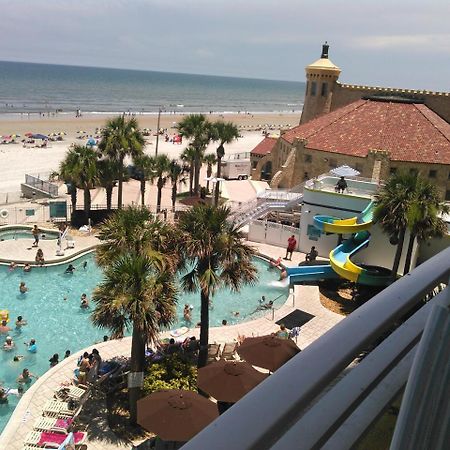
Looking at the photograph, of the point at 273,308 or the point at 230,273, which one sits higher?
the point at 230,273

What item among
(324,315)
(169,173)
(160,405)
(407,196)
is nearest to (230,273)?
(160,405)

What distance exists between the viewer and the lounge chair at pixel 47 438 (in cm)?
1243

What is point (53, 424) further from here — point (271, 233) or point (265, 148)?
point (265, 148)

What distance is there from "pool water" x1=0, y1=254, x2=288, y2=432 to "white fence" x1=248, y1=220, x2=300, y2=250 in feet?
9.47

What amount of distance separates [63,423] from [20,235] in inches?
813

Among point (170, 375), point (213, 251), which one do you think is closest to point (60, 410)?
point (170, 375)

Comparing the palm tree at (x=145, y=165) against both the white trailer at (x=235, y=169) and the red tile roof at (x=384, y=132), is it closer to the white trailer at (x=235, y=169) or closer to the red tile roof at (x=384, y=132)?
the red tile roof at (x=384, y=132)

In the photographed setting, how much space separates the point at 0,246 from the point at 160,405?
21391mm

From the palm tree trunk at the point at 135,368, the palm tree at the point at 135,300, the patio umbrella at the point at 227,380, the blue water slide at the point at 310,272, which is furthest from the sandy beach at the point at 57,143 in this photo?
the patio umbrella at the point at 227,380

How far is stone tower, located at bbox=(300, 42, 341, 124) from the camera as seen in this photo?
47.3 m

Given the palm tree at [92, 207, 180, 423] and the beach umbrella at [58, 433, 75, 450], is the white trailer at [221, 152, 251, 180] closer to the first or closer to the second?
the palm tree at [92, 207, 180, 423]

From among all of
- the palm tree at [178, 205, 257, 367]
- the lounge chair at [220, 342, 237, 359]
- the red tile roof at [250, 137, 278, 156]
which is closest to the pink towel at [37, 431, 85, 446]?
the palm tree at [178, 205, 257, 367]

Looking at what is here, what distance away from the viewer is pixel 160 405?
1123 centimetres

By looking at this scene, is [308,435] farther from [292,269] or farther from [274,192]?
[274,192]
